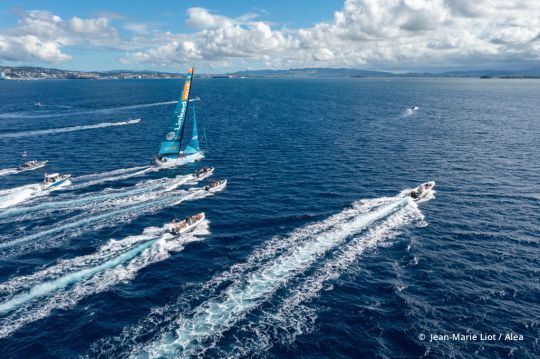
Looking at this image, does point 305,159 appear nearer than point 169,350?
No

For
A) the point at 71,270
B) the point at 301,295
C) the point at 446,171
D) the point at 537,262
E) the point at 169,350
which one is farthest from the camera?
the point at 446,171

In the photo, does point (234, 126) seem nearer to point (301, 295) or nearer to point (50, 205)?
point (50, 205)

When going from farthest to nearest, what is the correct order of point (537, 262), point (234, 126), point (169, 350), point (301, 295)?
point (234, 126), point (537, 262), point (301, 295), point (169, 350)

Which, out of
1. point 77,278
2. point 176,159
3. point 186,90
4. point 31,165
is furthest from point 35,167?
point 77,278

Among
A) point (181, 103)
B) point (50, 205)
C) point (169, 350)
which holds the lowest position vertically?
point (169, 350)

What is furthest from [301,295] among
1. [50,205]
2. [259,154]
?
[259,154]

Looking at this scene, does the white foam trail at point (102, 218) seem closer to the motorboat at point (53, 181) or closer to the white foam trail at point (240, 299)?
the motorboat at point (53, 181)

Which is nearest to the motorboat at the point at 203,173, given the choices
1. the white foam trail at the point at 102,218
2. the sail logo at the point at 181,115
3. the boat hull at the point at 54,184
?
the white foam trail at the point at 102,218
